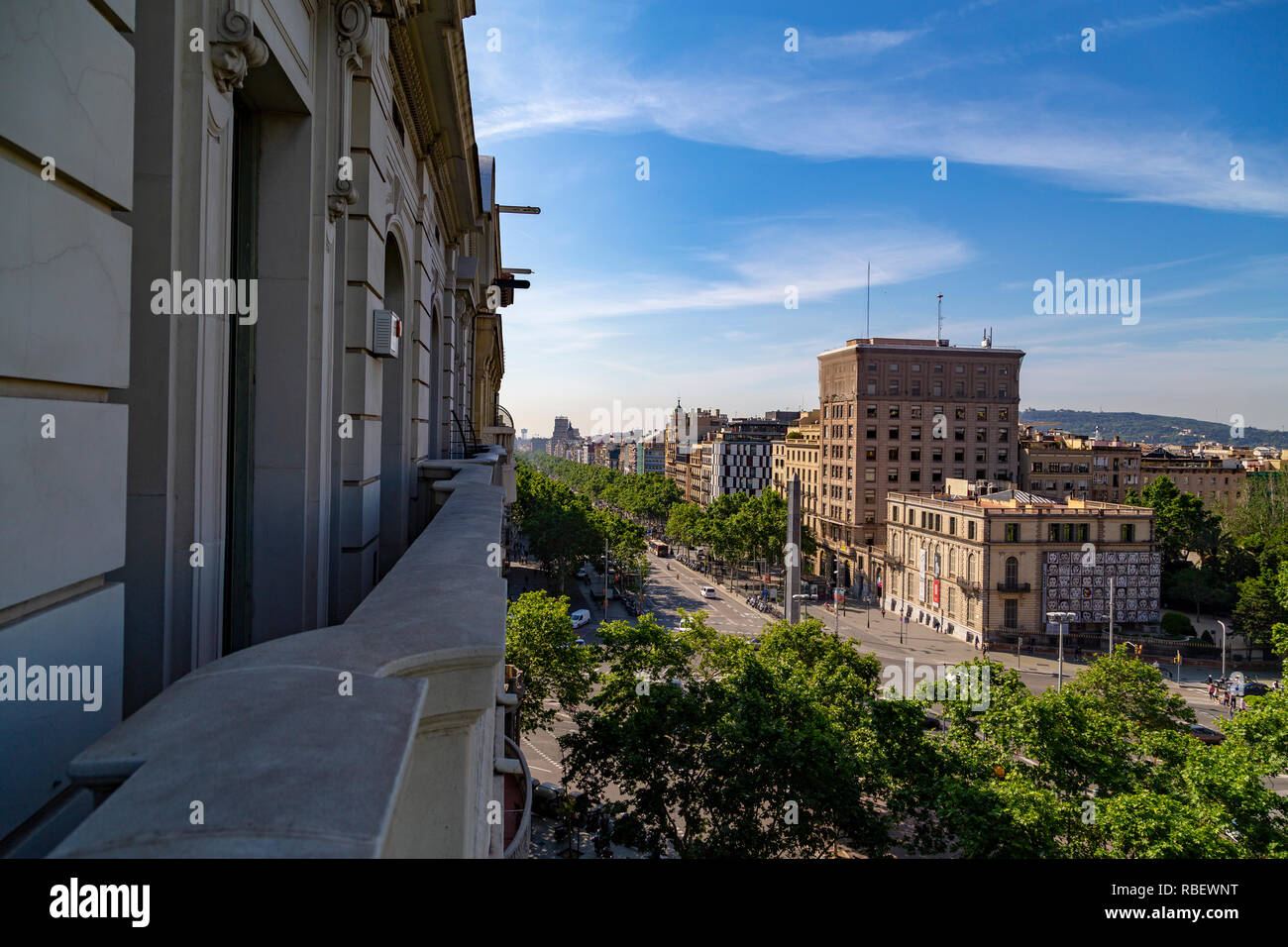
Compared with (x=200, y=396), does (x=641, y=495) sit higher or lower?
lower

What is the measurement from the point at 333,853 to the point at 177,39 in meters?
3.87

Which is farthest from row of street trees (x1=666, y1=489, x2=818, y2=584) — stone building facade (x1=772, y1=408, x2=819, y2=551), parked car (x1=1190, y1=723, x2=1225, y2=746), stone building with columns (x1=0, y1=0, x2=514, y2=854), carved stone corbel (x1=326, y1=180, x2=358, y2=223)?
carved stone corbel (x1=326, y1=180, x2=358, y2=223)

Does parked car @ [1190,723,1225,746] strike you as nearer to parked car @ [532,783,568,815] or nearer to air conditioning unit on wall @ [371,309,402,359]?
parked car @ [532,783,568,815]

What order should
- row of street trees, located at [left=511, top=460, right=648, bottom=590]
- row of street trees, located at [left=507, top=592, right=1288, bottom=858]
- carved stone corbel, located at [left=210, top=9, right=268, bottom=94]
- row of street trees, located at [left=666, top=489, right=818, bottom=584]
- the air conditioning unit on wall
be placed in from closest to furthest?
carved stone corbel, located at [left=210, top=9, right=268, bottom=94] < the air conditioning unit on wall < row of street trees, located at [left=507, top=592, right=1288, bottom=858] < row of street trees, located at [left=511, top=460, right=648, bottom=590] < row of street trees, located at [left=666, top=489, right=818, bottom=584]

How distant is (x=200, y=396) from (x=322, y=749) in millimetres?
2726

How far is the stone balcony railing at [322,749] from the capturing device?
1567mm

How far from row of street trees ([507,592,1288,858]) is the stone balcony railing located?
594 inches

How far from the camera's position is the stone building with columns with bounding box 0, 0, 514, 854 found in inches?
94.0

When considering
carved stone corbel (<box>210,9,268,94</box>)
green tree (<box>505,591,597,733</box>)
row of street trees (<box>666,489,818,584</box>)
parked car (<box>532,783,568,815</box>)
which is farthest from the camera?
row of street trees (<box>666,489,818,584</box>)

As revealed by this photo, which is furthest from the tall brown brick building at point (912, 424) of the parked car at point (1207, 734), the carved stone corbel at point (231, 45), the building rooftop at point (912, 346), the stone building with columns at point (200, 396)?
the carved stone corbel at point (231, 45)

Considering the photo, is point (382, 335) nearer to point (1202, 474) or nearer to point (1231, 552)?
point (1231, 552)

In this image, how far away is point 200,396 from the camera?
386 centimetres

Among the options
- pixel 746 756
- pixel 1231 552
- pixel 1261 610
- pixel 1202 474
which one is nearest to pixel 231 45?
pixel 746 756

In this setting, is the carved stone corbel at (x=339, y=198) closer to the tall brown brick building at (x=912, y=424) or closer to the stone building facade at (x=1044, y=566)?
the stone building facade at (x=1044, y=566)
